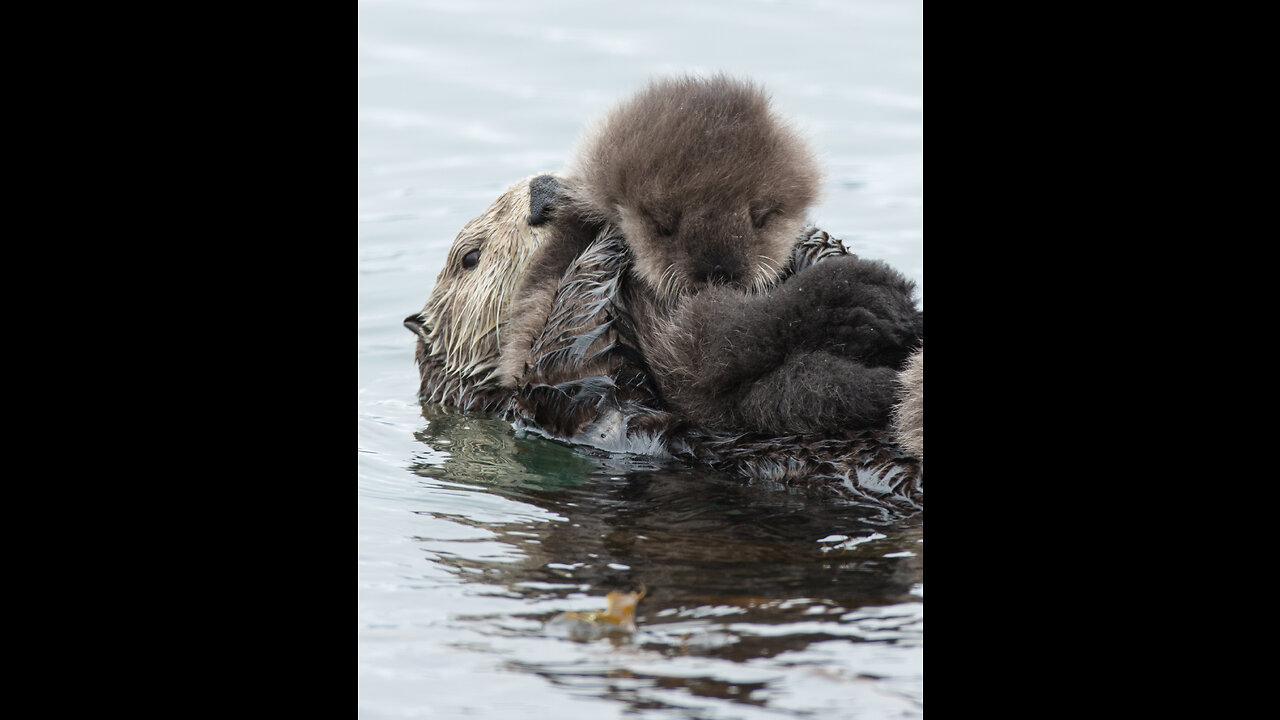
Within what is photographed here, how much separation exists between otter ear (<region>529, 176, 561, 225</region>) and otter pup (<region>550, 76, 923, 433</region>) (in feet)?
0.33

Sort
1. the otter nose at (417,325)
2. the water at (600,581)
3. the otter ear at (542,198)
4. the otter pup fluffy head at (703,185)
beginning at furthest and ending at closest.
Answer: the otter nose at (417,325), the otter ear at (542,198), the otter pup fluffy head at (703,185), the water at (600,581)

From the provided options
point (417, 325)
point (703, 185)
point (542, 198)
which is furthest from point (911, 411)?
point (417, 325)

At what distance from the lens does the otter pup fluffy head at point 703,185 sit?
3654mm

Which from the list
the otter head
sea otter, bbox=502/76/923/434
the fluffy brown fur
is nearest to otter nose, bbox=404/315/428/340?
the otter head

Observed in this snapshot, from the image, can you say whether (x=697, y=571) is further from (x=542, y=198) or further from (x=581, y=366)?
(x=542, y=198)

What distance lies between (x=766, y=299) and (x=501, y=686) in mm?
1503

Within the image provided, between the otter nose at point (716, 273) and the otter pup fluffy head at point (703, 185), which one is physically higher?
the otter pup fluffy head at point (703, 185)

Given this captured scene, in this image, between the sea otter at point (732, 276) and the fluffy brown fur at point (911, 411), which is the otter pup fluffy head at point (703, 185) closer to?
the sea otter at point (732, 276)

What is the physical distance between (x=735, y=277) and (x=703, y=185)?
290mm

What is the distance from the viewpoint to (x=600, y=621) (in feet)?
8.61

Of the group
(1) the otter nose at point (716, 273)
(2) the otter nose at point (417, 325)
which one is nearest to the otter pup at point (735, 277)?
(1) the otter nose at point (716, 273)

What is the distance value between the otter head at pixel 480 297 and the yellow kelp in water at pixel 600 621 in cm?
188

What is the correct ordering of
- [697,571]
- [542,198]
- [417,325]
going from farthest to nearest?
[417,325] → [542,198] → [697,571]

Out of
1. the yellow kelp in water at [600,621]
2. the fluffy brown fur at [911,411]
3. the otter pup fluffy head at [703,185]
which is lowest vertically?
the yellow kelp in water at [600,621]
